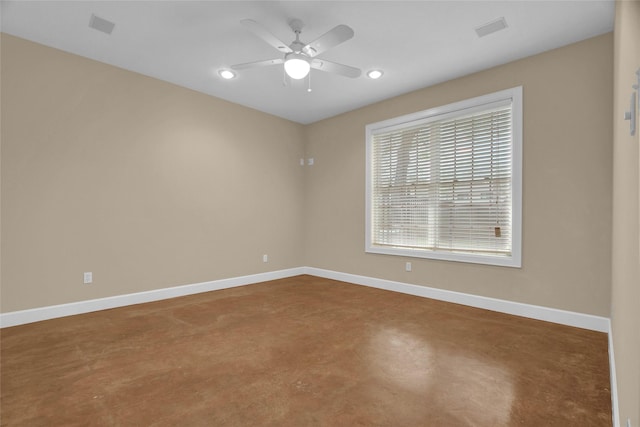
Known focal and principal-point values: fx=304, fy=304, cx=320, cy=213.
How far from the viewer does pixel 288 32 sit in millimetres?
2932

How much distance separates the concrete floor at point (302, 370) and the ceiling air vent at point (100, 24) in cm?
286

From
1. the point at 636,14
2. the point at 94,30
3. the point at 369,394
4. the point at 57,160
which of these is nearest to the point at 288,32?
the point at 94,30

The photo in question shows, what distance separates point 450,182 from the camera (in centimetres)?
397

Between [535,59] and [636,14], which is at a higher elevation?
[535,59]

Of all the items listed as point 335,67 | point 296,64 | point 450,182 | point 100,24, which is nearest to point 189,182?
point 100,24

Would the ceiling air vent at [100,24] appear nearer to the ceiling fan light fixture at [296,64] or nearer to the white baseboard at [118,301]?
the ceiling fan light fixture at [296,64]

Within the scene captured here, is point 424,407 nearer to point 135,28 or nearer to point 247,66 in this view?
point 247,66

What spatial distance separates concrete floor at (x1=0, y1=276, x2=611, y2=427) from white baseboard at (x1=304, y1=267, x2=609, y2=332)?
142mm

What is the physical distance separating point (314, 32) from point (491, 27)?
5.40 feet

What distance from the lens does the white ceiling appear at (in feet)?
8.46

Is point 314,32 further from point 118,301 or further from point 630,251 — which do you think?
point 118,301

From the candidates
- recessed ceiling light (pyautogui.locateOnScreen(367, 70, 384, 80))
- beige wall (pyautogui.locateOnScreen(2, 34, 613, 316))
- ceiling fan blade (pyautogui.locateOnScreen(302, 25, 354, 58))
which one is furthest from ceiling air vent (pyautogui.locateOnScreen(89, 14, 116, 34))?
recessed ceiling light (pyautogui.locateOnScreen(367, 70, 384, 80))

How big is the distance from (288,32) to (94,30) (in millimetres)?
1860

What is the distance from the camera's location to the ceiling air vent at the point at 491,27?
275 centimetres
